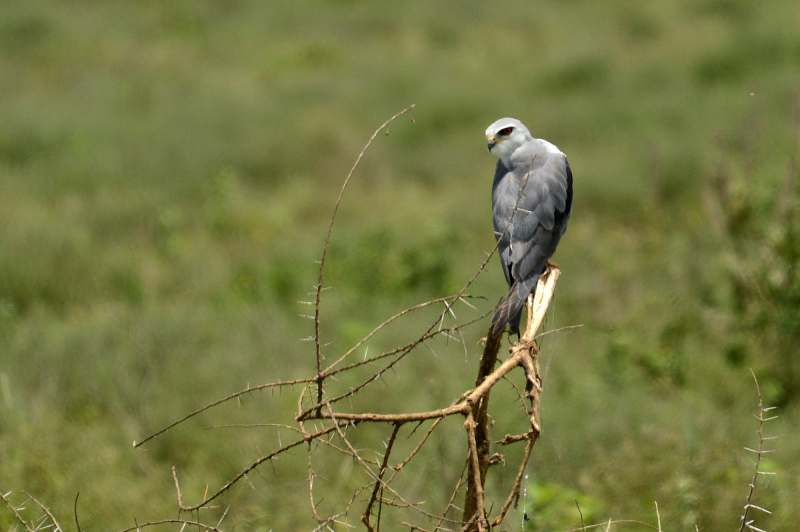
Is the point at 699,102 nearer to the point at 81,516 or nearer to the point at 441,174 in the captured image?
the point at 441,174

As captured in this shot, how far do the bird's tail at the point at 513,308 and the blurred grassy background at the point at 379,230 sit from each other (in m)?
0.22

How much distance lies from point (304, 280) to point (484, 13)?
10945 mm

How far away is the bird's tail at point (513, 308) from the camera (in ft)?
8.43

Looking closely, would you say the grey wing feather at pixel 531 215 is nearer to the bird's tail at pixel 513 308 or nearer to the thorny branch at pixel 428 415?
the bird's tail at pixel 513 308

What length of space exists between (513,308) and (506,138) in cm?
131

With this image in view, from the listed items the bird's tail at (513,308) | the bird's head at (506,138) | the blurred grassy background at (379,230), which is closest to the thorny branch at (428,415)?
the bird's tail at (513,308)

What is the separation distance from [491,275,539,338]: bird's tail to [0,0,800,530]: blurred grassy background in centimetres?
22

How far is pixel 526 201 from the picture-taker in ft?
12.1

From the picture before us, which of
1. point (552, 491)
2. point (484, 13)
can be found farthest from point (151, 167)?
point (484, 13)

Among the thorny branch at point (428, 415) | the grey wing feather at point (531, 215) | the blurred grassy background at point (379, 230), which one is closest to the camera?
the thorny branch at point (428, 415)

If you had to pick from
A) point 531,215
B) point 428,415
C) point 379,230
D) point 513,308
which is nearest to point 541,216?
point 531,215

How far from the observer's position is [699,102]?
40.4ft

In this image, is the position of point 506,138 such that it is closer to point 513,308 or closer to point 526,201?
point 526,201

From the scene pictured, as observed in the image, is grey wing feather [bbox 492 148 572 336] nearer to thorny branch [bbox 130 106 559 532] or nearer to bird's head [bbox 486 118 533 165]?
bird's head [bbox 486 118 533 165]
